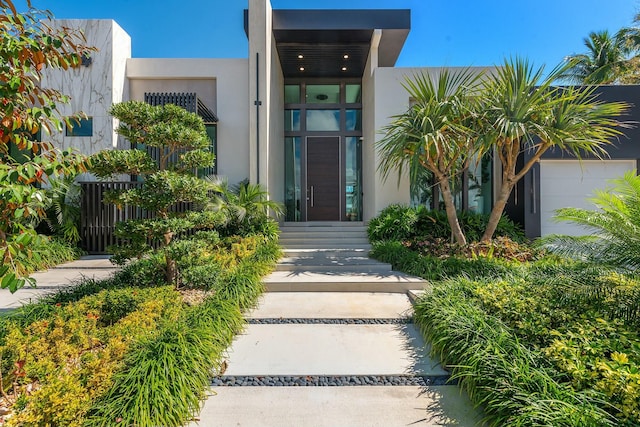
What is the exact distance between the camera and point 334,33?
8.00m

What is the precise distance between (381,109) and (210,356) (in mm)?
6966

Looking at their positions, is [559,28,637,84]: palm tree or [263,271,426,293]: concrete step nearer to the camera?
[263,271,426,293]: concrete step

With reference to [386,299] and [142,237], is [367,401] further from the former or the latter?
[142,237]

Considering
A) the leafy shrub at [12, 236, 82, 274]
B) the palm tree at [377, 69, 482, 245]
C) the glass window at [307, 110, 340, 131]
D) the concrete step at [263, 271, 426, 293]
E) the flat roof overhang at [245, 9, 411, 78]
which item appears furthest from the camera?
the glass window at [307, 110, 340, 131]

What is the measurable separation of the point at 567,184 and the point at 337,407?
8.09 metres

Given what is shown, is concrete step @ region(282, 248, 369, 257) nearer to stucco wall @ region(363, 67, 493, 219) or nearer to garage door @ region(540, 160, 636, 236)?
stucco wall @ region(363, 67, 493, 219)

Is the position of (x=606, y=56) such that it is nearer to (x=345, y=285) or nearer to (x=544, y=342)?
(x=345, y=285)

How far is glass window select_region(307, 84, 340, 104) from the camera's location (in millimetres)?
10070

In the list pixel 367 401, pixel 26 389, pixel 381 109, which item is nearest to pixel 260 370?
pixel 367 401

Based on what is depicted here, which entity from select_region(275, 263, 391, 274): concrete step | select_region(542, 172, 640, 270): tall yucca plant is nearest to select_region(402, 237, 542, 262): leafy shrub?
select_region(275, 263, 391, 274): concrete step

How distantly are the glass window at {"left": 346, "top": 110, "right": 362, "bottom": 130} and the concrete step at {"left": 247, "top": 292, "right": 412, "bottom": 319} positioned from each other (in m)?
6.75

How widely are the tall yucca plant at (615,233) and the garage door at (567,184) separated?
163 inches

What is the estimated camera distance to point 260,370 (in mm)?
2598

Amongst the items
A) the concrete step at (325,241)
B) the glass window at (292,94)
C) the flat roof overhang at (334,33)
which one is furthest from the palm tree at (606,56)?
the concrete step at (325,241)
